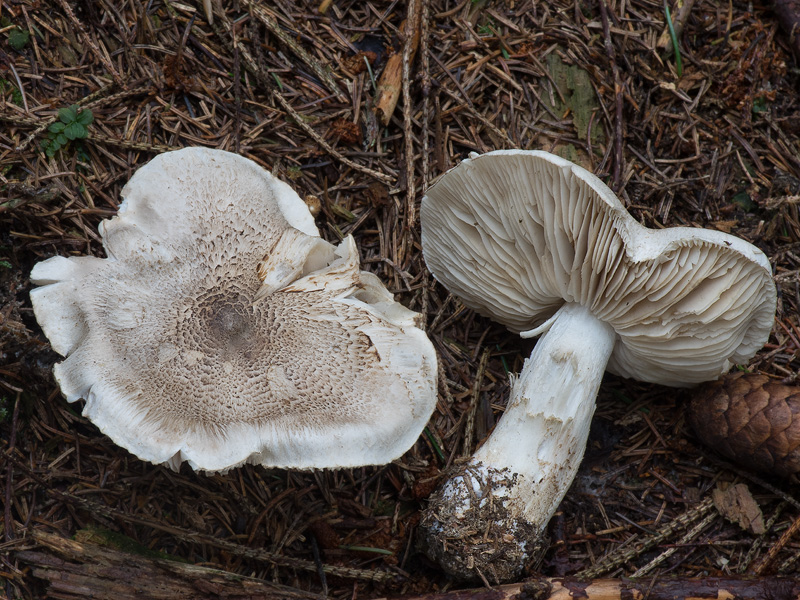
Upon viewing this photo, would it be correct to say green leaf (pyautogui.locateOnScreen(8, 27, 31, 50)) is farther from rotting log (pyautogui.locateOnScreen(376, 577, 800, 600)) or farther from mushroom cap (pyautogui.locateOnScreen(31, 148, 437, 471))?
rotting log (pyautogui.locateOnScreen(376, 577, 800, 600))

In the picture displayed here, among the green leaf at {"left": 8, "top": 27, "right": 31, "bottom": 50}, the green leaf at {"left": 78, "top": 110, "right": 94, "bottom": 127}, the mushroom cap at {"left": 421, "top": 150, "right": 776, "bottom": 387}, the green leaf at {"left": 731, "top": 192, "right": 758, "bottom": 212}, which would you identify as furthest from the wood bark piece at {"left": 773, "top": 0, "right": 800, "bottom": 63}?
the green leaf at {"left": 8, "top": 27, "right": 31, "bottom": 50}

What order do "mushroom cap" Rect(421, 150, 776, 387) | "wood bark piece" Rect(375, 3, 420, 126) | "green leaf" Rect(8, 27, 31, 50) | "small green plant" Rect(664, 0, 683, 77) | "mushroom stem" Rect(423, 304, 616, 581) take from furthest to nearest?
"small green plant" Rect(664, 0, 683, 77) → "wood bark piece" Rect(375, 3, 420, 126) → "green leaf" Rect(8, 27, 31, 50) → "mushroom stem" Rect(423, 304, 616, 581) → "mushroom cap" Rect(421, 150, 776, 387)

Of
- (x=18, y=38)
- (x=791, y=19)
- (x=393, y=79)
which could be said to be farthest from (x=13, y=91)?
(x=791, y=19)

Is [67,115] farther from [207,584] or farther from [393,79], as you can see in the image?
[207,584]

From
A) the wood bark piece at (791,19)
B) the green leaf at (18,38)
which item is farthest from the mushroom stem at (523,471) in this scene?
the green leaf at (18,38)

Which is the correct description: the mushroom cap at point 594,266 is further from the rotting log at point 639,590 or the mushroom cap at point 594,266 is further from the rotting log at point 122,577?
the rotting log at point 122,577

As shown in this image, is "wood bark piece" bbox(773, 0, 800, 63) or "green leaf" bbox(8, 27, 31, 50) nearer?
"green leaf" bbox(8, 27, 31, 50)
